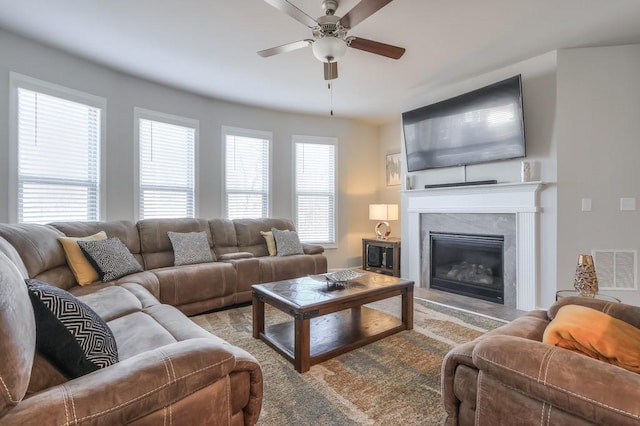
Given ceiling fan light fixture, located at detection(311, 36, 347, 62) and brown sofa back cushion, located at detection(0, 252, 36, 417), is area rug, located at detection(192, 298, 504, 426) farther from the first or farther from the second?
ceiling fan light fixture, located at detection(311, 36, 347, 62)

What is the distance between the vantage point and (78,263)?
8.84 ft

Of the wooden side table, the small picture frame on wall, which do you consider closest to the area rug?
the wooden side table

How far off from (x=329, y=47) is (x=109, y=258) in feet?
8.71

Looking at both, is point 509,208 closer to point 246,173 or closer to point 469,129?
point 469,129

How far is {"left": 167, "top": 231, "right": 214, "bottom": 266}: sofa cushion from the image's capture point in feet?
11.5

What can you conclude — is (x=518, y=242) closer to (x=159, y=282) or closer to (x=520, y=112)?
(x=520, y=112)

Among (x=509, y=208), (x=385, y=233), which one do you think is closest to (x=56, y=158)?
(x=385, y=233)

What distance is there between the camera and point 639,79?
3000mm

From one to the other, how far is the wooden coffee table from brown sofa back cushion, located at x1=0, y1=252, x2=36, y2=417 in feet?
4.66

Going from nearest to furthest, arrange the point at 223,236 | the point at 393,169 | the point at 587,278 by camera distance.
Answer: the point at 587,278, the point at 223,236, the point at 393,169

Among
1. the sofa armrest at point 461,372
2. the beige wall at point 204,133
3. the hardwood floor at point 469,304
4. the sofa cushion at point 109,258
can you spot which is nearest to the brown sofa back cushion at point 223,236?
the beige wall at point 204,133

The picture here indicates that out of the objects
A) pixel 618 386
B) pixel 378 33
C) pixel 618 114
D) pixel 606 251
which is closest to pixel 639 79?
pixel 618 114

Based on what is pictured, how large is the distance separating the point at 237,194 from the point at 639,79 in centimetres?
486

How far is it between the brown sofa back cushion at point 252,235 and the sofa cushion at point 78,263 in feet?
5.71
